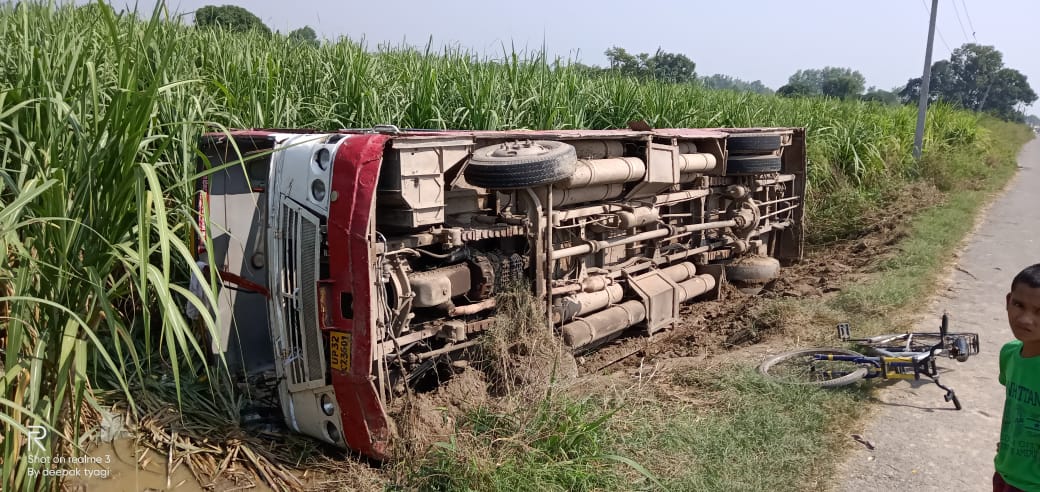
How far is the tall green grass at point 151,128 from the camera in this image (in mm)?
Result: 2535

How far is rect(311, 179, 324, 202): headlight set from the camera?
3754mm

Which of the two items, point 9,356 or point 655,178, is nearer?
point 9,356

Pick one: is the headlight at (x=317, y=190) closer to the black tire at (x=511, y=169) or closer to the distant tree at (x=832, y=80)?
the black tire at (x=511, y=169)

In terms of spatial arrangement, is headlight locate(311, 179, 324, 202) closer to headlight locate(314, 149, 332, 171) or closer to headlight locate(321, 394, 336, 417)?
headlight locate(314, 149, 332, 171)

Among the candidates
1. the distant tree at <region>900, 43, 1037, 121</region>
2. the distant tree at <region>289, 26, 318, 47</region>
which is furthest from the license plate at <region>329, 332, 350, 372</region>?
the distant tree at <region>900, 43, 1037, 121</region>

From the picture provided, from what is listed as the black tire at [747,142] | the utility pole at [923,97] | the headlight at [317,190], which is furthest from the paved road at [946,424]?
the utility pole at [923,97]

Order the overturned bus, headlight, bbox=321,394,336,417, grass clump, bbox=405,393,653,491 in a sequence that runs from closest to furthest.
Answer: grass clump, bbox=405,393,653,491
the overturned bus
headlight, bbox=321,394,336,417

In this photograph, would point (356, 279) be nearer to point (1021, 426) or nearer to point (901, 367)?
point (1021, 426)

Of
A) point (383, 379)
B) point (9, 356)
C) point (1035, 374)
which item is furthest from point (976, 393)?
point (9, 356)

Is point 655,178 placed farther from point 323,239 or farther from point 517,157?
point 323,239

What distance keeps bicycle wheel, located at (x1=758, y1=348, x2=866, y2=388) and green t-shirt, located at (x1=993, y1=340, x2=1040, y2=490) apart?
2090mm

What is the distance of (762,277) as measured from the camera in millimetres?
8289

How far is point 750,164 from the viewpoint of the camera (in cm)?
805

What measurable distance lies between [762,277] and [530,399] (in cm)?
514
